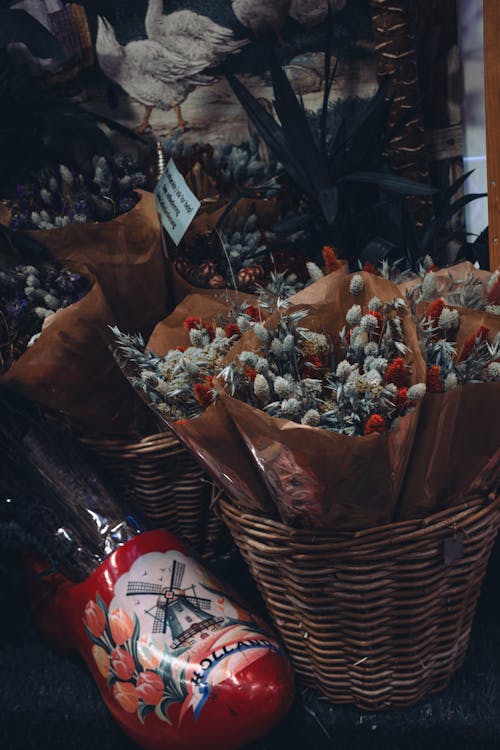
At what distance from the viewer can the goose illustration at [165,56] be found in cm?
175

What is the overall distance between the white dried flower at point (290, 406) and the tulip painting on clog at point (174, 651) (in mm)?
408

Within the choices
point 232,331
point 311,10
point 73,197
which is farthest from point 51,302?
point 311,10

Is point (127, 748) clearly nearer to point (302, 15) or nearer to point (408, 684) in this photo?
point (408, 684)

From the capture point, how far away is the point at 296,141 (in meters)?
1.47

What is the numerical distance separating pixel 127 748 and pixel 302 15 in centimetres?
153

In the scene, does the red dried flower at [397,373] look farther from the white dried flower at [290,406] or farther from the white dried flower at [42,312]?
the white dried flower at [42,312]

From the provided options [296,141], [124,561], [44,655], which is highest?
[296,141]

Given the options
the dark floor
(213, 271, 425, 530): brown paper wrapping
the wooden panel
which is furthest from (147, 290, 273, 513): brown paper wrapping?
the wooden panel

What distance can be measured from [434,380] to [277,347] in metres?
0.20

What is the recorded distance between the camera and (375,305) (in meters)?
1.00

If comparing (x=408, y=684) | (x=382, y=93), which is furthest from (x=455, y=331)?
(x=382, y=93)

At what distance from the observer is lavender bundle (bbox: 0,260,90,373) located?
1296mm

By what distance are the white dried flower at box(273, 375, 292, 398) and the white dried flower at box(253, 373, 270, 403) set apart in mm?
12

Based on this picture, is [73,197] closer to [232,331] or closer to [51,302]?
[51,302]
